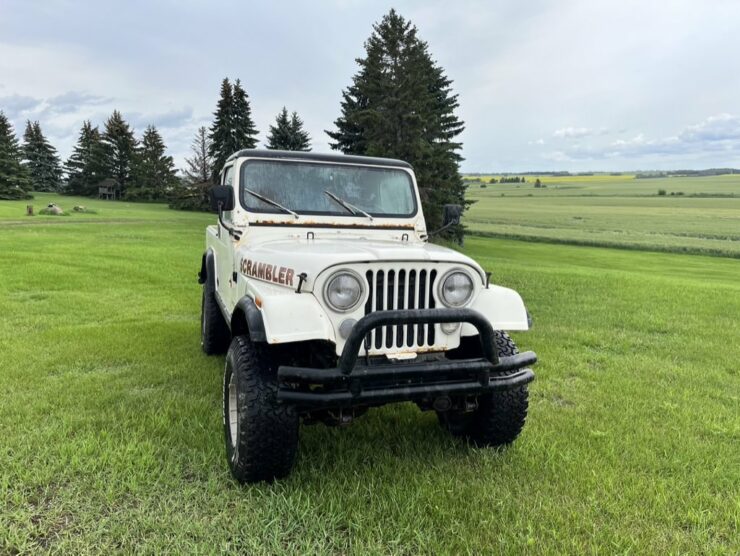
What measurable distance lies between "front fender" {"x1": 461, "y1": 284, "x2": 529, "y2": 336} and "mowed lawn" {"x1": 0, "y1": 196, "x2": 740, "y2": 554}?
91cm

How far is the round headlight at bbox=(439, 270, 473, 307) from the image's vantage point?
9.73 ft

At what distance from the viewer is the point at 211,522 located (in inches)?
107

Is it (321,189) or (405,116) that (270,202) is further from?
(405,116)

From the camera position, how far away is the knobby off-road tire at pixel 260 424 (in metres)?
2.81

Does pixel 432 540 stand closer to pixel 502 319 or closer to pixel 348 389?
pixel 348 389

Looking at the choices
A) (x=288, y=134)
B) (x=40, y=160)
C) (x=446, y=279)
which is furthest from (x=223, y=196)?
(x=40, y=160)

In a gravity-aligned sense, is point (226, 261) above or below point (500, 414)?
above

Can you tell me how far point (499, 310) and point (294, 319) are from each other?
4.04 ft

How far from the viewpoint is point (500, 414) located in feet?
11.0

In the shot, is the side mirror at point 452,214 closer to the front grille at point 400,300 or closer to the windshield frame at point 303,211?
the windshield frame at point 303,211

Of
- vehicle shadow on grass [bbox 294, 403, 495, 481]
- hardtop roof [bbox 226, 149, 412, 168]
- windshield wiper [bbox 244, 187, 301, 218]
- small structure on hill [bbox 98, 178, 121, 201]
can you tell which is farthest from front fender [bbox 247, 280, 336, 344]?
small structure on hill [bbox 98, 178, 121, 201]

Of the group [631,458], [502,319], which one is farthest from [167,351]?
[631,458]

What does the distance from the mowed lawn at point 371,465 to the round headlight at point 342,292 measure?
3.51ft

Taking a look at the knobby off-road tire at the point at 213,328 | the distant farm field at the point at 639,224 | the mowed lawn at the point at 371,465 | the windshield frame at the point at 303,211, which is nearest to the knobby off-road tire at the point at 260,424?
the mowed lawn at the point at 371,465
